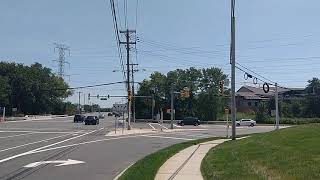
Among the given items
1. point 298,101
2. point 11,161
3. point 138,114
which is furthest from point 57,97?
point 11,161

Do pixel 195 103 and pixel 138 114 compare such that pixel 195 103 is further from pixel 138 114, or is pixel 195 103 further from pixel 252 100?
pixel 252 100

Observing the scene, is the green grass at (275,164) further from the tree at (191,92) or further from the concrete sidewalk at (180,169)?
the tree at (191,92)

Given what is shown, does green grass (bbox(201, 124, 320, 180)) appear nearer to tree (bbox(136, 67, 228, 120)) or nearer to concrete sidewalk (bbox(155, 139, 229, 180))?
concrete sidewalk (bbox(155, 139, 229, 180))

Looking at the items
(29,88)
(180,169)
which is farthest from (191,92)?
(180,169)

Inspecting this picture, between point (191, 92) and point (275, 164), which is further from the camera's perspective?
point (191, 92)

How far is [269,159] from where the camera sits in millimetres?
17219

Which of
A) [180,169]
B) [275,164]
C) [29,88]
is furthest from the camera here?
[29,88]

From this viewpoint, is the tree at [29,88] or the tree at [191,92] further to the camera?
the tree at [29,88]

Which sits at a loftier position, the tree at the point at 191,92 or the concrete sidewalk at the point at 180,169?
the tree at the point at 191,92

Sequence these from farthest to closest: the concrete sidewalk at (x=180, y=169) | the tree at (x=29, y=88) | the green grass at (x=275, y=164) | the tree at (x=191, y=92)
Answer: the tree at (x=29, y=88)
the tree at (x=191, y=92)
the concrete sidewalk at (x=180, y=169)
the green grass at (x=275, y=164)

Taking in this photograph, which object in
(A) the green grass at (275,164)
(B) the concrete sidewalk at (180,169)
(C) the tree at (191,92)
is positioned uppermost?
(C) the tree at (191,92)

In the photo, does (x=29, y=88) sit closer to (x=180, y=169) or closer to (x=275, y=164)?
(x=180, y=169)

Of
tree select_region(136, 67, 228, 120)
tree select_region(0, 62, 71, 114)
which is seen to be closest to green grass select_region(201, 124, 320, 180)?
tree select_region(136, 67, 228, 120)

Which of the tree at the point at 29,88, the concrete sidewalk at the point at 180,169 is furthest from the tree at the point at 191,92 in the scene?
the concrete sidewalk at the point at 180,169
